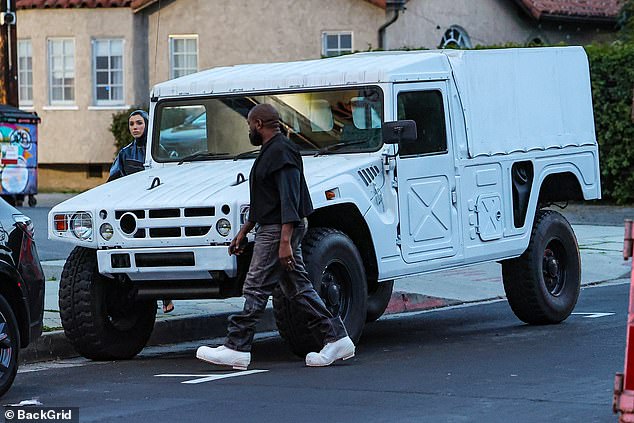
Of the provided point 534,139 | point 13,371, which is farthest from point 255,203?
point 534,139

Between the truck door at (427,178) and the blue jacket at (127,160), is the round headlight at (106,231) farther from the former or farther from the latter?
the truck door at (427,178)

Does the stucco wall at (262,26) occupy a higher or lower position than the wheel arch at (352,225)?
higher

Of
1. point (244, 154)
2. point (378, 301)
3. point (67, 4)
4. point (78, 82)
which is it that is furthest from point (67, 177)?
point (244, 154)

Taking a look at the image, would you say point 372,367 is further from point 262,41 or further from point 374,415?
point 262,41

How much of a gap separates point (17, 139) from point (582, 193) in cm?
1512

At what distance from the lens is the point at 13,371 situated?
8547 mm

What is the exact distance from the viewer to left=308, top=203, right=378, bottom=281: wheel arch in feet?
33.9

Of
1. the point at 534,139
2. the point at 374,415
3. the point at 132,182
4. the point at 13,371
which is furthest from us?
the point at 534,139

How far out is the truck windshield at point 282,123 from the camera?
1092cm

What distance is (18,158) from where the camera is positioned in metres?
25.8

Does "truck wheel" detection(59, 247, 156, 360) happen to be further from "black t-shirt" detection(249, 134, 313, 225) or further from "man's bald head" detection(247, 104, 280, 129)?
"man's bald head" detection(247, 104, 280, 129)

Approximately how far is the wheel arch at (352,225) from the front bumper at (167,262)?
3.06ft

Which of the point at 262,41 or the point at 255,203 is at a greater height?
the point at 262,41

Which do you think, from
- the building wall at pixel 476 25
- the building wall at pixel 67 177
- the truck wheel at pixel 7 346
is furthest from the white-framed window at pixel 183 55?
the truck wheel at pixel 7 346
